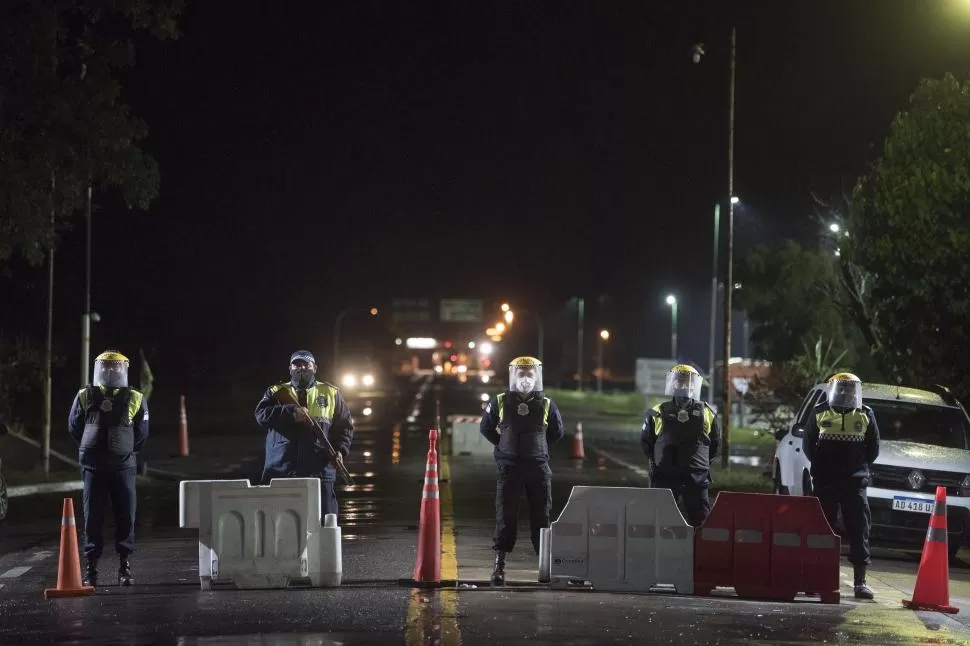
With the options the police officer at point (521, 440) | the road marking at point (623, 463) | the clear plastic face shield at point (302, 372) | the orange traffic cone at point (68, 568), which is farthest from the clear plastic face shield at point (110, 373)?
the road marking at point (623, 463)

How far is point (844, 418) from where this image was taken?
1173cm

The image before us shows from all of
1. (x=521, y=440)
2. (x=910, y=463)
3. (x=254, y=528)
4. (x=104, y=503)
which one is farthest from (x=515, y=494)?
(x=910, y=463)

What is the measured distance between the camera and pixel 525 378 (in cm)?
1144

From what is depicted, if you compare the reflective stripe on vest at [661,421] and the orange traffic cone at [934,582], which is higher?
the reflective stripe on vest at [661,421]

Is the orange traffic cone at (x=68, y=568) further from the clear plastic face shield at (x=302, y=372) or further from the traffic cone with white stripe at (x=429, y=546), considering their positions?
the traffic cone with white stripe at (x=429, y=546)

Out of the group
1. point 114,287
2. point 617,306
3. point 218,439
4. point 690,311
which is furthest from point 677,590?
point 617,306

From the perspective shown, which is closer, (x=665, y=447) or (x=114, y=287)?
(x=665, y=447)

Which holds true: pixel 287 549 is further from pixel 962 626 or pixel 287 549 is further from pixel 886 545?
pixel 886 545

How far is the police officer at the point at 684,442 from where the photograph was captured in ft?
37.8

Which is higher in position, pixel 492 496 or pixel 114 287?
pixel 114 287

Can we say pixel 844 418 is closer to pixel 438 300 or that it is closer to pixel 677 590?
pixel 677 590

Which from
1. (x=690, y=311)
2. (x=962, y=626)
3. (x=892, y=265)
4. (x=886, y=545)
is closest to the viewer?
(x=962, y=626)

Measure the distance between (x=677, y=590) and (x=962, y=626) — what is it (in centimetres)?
210

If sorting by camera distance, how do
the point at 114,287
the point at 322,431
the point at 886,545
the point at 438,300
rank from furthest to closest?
the point at 438,300, the point at 114,287, the point at 886,545, the point at 322,431
